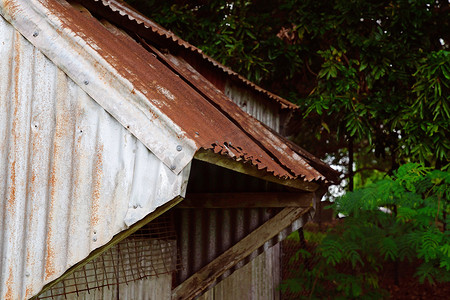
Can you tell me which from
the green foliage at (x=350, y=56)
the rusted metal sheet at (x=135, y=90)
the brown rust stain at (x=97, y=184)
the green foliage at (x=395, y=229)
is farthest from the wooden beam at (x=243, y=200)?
the green foliage at (x=350, y=56)

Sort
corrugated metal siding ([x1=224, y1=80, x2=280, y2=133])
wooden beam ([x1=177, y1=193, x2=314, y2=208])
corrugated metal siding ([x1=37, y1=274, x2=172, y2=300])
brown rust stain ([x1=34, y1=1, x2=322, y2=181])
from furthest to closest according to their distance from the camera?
corrugated metal siding ([x1=224, y1=80, x2=280, y2=133]) < wooden beam ([x1=177, y1=193, x2=314, y2=208]) < corrugated metal siding ([x1=37, y1=274, x2=172, y2=300]) < brown rust stain ([x1=34, y1=1, x2=322, y2=181])

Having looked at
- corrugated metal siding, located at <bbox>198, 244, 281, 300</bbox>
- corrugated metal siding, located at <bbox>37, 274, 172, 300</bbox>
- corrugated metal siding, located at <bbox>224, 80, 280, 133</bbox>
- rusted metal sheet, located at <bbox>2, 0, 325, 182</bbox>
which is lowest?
corrugated metal siding, located at <bbox>198, 244, 281, 300</bbox>

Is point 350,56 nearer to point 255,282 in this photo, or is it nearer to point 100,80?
point 255,282

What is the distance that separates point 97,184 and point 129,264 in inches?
81.2

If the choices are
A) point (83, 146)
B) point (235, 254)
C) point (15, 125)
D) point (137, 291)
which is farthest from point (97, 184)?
point (235, 254)

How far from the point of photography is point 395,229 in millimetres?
8578

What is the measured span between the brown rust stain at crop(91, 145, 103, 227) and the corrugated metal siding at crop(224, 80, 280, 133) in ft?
14.1

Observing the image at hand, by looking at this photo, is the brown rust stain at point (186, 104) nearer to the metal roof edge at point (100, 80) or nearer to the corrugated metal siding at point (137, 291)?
the metal roof edge at point (100, 80)

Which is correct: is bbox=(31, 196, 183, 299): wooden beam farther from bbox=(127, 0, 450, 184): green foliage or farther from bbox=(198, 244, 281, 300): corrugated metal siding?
bbox=(127, 0, 450, 184): green foliage

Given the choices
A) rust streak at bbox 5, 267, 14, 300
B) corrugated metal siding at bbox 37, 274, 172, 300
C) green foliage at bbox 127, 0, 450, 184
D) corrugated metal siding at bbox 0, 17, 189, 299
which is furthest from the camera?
green foliage at bbox 127, 0, 450, 184

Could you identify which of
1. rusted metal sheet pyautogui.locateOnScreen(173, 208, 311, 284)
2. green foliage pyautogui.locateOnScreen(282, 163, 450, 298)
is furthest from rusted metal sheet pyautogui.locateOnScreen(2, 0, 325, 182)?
green foliage pyautogui.locateOnScreen(282, 163, 450, 298)

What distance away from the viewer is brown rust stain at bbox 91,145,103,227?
2918 millimetres

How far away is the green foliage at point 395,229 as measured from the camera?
6496 mm

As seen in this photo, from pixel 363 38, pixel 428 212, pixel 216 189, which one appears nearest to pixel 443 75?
pixel 363 38
